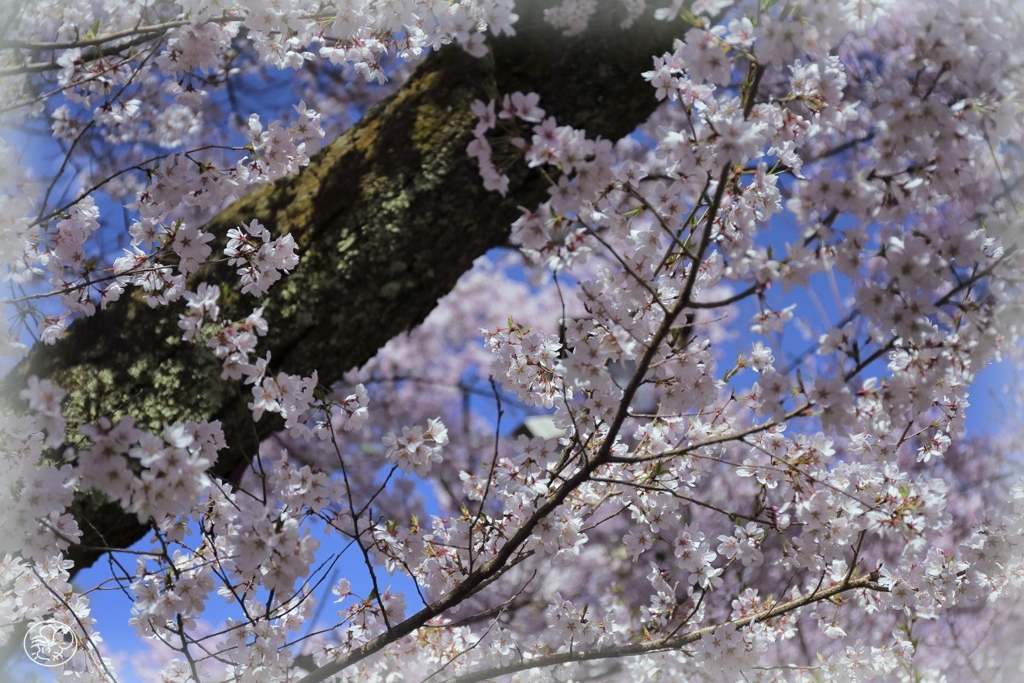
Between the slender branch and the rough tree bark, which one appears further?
the rough tree bark

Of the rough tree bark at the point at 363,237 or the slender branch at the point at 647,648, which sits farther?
the rough tree bark at the point at 363,237

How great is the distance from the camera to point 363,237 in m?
1.79

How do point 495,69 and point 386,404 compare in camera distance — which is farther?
point 386,404

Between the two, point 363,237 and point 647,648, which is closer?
point 647,648

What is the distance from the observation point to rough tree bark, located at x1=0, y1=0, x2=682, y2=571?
5.48ft

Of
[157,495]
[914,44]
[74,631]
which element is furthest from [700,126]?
[74,631]

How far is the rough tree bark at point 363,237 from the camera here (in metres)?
1.67

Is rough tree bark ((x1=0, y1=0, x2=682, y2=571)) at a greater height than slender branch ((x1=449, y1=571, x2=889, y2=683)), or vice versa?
rough tree bark ((x1=0, y1=0, x2=682, y2=571))

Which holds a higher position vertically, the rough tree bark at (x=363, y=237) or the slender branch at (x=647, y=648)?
the rough tree bark at (x=363, y=237)

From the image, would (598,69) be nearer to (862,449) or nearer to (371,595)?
(862,449)

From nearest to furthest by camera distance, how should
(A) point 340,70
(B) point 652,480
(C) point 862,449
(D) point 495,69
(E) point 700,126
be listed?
(E) point 700,126 < (B) point 652,480 < (C) point 862,449 < (D) point 495,69 < (A) point 340,70

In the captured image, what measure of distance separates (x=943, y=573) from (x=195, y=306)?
1511 millimetres

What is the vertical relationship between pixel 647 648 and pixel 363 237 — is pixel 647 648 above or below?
below

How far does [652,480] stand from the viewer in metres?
1.27
